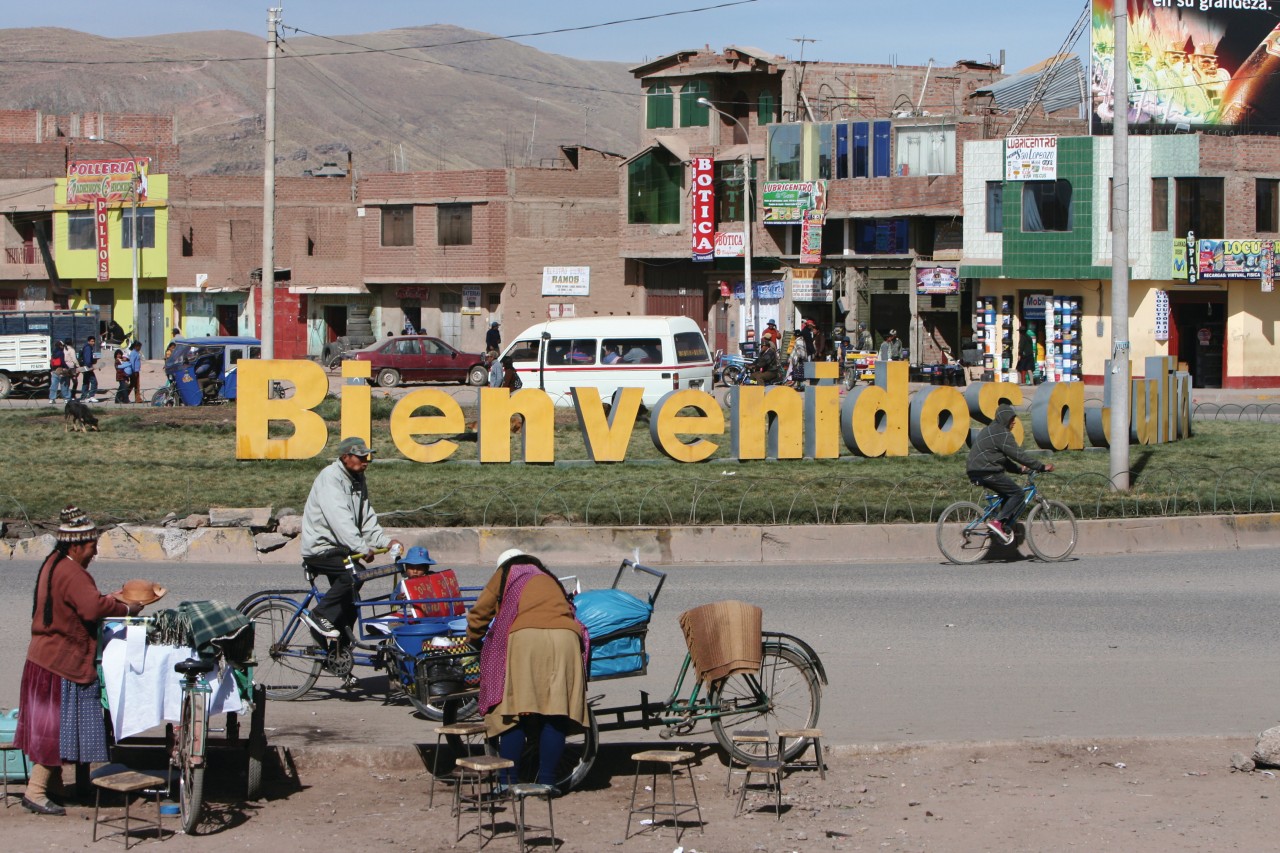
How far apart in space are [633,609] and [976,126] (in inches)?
1685

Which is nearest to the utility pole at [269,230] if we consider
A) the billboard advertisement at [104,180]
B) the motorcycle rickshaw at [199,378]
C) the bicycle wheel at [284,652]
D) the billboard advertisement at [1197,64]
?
the motorcycle rickshaw at [199,378]

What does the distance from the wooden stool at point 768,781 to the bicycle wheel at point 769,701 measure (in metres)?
0.17

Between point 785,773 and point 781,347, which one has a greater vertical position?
point 781,347

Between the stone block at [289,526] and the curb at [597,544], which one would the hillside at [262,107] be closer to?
the curb at [597,544]

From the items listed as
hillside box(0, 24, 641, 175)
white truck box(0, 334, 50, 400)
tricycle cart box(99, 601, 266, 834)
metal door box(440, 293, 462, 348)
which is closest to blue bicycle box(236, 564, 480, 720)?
tricycle cart box(99, 601, 266, 834)

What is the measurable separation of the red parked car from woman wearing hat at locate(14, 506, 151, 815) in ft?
116

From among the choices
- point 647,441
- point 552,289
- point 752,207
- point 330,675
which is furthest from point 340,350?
point 330,675

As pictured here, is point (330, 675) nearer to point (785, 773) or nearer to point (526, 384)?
point (785, 773)

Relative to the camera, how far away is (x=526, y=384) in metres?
32.8

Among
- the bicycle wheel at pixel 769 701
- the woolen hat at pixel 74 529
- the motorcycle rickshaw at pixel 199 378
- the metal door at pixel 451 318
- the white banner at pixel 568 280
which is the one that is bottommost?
the bicycle wheel at pixel 769 701

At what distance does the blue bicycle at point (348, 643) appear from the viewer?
29.9 feet

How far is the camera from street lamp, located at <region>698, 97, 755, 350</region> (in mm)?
49625

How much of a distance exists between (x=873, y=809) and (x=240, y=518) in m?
10.5

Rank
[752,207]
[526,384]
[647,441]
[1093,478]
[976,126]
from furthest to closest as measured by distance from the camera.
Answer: [752,207], [976,126], [526,384], [647,441], [1093,478]
